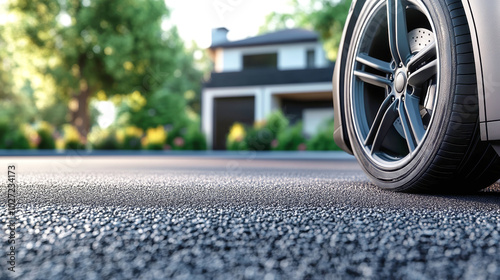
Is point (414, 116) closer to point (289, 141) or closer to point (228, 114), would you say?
point (289, 141)

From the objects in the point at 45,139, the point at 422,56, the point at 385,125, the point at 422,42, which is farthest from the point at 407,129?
the point at 45,139

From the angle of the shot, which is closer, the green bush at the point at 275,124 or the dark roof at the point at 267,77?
the green bush at the point at 275,124

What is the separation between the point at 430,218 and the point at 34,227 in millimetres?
1338

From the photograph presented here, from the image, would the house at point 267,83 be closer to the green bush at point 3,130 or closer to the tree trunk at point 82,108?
the tree trunk at point 82,108

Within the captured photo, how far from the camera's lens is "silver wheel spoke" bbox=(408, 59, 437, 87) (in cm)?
221

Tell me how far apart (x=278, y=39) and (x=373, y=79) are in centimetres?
2182

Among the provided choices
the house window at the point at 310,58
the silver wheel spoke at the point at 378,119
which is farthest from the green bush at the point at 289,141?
the silver wheel spoke at the point at 378,119

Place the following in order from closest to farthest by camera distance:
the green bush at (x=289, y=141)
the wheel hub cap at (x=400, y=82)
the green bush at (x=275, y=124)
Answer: the wheel hub cap at (x=400, y=82), the green bush at (x=289, y=141), the green bush at (x=275, y=124)

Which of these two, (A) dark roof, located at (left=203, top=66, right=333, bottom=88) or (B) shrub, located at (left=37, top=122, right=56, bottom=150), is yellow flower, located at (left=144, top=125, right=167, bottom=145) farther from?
(A) dark roof, located at (left=203, top=66, right=333, bottom=88)

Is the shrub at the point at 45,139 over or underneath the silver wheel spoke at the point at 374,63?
underneath

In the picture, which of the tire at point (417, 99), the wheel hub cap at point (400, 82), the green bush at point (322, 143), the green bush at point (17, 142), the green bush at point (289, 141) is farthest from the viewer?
the green bush at point (17, 142)

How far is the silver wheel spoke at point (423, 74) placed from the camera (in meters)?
2.21

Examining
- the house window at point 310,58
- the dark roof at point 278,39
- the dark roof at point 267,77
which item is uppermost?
the dark roof at point 278,39

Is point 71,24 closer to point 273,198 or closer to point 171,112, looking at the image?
point 171,112
